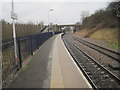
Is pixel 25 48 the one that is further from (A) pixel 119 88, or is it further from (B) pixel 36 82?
(A) pixel 119 88

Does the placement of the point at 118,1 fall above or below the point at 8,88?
above

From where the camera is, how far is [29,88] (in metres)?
5.11

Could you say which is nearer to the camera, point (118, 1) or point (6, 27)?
point (6, 27)

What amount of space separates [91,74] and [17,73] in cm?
347

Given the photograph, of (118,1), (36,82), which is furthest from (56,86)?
(118,1)

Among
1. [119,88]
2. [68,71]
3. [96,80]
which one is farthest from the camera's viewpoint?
[68,71]

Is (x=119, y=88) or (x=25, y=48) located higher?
(x=25, y=48)

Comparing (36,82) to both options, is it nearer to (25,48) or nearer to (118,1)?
(25,48)

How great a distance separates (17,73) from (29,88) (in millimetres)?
1889

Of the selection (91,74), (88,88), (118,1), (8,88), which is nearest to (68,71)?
(91,74)

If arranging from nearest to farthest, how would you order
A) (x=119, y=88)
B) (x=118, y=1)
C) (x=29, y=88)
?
(x=29, y=88) < (x=119, y=88) < (x=118, y=1)

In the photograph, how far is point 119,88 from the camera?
18.4 feet

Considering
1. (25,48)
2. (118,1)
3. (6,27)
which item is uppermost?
(118,1)

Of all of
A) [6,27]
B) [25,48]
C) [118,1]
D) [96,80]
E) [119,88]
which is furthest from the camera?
[118,1]
